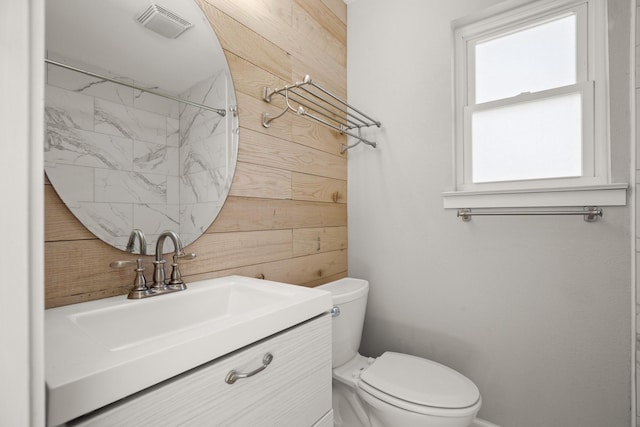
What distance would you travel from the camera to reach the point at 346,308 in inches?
56.0

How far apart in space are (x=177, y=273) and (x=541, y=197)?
1.50 metres

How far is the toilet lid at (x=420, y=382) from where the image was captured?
1106mm

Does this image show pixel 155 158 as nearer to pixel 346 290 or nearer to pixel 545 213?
pixel 346 290

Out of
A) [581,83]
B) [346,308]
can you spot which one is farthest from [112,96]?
[581,83]

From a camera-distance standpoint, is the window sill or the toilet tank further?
Result: the toilet tank

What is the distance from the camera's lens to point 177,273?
998mm

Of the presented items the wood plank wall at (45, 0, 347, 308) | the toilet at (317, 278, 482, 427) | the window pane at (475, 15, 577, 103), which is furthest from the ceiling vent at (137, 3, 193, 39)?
the window pane at (475, 15, 577, 103)

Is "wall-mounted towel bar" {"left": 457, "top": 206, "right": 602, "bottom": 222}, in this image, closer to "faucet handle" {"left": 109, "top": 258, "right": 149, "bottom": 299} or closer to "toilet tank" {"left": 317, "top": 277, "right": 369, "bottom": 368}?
"toilet tank" {"left": 317, "top": 277, "right": 369, "bottom": 368}

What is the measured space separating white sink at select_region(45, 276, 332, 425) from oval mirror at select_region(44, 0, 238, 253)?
214 mm

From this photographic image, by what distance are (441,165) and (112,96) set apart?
1452mm

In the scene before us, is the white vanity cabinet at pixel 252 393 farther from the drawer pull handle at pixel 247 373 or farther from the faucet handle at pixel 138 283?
the faucet handle at pixel 138 283

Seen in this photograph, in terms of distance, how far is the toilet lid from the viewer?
1106 mm
